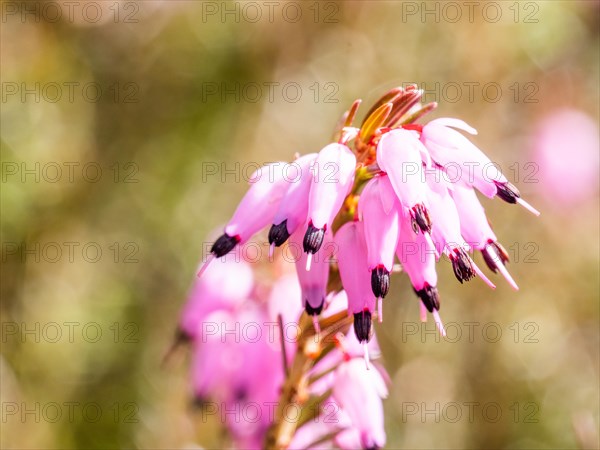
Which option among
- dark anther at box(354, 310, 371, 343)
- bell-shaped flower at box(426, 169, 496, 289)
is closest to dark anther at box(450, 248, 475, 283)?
bell-shaped flower at box(426, 169, 496, 289)

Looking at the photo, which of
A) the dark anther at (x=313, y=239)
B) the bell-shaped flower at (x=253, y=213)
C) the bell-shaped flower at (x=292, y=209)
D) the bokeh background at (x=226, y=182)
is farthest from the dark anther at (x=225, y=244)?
the bokeh background at (x=226, y=182)

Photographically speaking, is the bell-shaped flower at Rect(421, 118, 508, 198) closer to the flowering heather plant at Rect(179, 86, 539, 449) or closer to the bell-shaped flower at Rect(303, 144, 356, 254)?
the flowering heather plant at Rect(179, 86, 539, 449)

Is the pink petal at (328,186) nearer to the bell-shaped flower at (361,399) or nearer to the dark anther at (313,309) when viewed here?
the dark anther at (313,309)

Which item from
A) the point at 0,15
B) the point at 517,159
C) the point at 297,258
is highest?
the point at 0,15

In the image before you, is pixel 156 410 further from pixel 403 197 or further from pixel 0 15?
pixel 403 197

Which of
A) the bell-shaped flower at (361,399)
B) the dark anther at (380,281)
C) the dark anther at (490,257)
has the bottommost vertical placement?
the bell-shaped flower at (361,399)

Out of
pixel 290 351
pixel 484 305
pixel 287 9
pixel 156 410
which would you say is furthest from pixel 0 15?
pixel 484 305

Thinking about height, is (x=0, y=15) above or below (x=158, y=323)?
above
